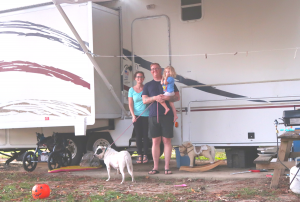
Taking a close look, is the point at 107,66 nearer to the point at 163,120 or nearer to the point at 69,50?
the point at 69,50

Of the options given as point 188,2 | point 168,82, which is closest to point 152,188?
point 168,82

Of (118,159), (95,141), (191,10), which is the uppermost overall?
(191,10)

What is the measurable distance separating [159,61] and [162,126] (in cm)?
152

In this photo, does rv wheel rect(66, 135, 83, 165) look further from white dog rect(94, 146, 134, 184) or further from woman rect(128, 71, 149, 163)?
white dog rect(94, 146, 134, 184)

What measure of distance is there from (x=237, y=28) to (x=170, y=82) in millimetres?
1589

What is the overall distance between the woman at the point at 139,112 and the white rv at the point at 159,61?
0.55 meters

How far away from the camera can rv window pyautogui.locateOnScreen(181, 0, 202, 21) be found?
659cm

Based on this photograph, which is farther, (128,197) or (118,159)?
(118,159)

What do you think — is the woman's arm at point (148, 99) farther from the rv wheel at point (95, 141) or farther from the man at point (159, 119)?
the rv wheel at point (95, 141)

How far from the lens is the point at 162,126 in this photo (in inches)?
232

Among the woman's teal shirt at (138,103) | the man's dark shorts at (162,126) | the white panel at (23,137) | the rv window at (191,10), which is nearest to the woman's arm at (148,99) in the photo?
the man's dark shorts at (162,126)

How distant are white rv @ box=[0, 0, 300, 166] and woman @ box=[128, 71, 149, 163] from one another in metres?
0.55

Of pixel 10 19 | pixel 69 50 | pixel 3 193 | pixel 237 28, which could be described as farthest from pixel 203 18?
pixel 3 193

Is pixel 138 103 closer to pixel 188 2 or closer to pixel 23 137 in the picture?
pixel 188 2
